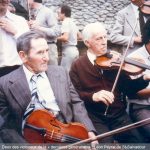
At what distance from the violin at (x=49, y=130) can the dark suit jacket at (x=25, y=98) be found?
0.13m

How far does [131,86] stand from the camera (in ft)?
8.98

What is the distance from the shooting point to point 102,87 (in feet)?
8.99

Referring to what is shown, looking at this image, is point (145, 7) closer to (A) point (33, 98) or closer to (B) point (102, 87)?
(B) point (102, 87)

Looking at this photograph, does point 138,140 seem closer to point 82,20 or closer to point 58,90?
point 58,90

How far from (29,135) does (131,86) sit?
0.80 metres

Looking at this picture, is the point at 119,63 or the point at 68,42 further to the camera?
the point at 68,42

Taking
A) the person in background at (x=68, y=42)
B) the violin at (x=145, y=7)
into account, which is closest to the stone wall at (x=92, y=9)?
the person in background at (x=68, y=42)

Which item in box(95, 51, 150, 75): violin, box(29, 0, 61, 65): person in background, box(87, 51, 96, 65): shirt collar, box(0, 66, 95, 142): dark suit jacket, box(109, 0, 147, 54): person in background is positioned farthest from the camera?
box(29, 0, 61, 65): person in background

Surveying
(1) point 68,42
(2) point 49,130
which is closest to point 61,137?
(2) point 49,130

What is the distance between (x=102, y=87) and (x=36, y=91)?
492 mm

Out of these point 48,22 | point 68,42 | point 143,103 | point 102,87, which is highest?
point 102,87

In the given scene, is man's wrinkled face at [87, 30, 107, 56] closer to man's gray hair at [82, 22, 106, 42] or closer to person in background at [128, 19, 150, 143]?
man's gray hair at [82, 22, 106, 42]

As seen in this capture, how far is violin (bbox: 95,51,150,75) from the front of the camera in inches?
106

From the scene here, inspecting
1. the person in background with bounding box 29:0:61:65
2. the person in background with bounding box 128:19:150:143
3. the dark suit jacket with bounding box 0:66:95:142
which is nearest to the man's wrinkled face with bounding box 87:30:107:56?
the person in background with bounding box 128:19:150:143
